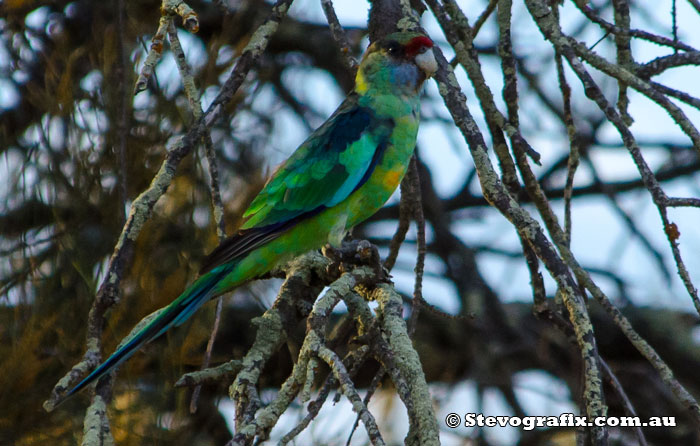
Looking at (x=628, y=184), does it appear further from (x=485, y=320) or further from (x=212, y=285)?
(x=212, y=285)

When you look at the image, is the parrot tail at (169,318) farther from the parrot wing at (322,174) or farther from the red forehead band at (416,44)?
the red forehead band at (416,44)

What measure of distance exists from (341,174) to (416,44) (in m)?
0.51

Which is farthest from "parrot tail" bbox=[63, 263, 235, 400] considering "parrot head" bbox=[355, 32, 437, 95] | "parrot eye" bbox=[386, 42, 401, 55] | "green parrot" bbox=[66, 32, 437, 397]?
"parrot eye" bbox=[386, 42, 401, 55]

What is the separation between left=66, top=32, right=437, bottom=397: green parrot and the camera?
2.47 metres

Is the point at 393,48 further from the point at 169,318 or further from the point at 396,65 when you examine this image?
the point at 169,318

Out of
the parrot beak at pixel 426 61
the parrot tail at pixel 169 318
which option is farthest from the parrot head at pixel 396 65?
the parrot tail at pixel 169 318

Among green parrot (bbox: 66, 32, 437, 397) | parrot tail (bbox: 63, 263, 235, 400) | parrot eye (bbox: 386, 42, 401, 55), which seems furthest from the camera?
parrot eye (bbox: 386, 42, 401, 55)

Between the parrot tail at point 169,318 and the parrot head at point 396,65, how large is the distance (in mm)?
823

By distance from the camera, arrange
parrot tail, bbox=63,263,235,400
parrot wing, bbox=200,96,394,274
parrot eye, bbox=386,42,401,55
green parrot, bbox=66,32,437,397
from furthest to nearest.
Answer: parrot eye, bbox=386,42,401,55, parrot wing, bbox=200,96,394,274, green parrot, bbox=66,32,437,397, parrot tail, bbox=63,263,235,400

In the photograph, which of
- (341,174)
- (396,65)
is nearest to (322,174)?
(341,174)

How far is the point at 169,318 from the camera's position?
203 centimetres

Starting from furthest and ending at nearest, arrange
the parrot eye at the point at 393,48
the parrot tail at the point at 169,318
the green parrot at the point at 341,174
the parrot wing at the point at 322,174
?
the parrot eye at the point at 393,48 → the parrot wing at the point at 322,174 → the green parrot at the point at 341,174 → the parrot tail at the point at 169,318

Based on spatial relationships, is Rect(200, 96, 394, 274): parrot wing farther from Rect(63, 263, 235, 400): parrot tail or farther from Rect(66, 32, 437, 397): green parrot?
Rect(63, 263, 235, 400): parrot tail

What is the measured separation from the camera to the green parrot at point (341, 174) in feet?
8.09
